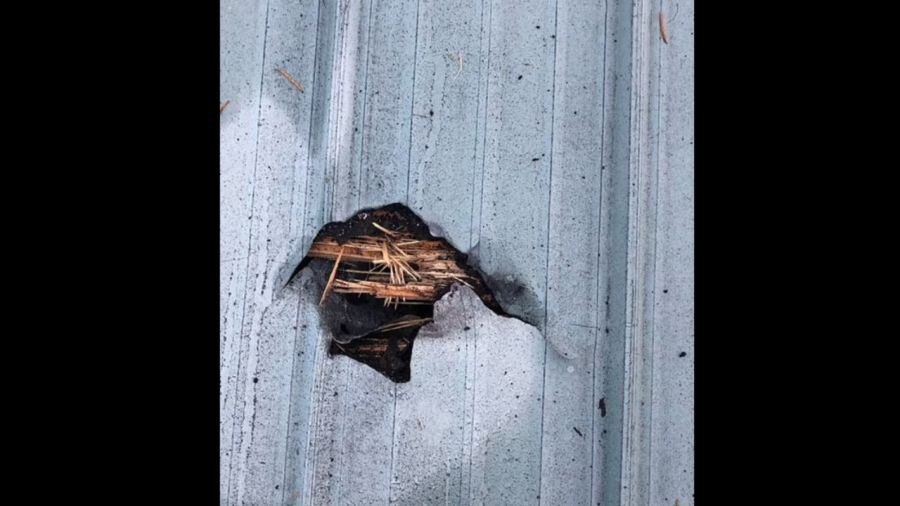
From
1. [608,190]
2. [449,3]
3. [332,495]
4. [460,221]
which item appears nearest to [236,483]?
[332,495]

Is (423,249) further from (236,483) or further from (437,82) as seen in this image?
(236,483)

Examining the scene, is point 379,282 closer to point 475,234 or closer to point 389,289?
point 389,289

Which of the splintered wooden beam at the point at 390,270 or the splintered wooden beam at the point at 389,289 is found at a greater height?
the splintered wooden beam at the point at 390,270

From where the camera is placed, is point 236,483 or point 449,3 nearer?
point 236,483

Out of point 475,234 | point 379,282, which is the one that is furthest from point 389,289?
point 475,234

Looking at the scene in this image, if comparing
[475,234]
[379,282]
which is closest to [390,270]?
[379,282]

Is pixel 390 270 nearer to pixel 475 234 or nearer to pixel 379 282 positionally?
pixel 379 282

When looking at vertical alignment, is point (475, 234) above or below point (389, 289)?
above

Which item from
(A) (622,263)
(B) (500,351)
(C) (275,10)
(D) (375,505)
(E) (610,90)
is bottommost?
(D) (375,505)
